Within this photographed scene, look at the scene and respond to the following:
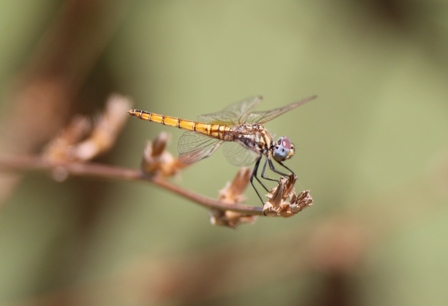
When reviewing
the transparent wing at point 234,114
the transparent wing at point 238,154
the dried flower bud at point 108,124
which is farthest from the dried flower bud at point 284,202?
the dried flower bud at point 108,124

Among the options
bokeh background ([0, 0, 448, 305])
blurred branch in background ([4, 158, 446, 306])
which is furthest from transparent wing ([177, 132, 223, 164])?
blurred branch in background ([4, 158, 446, 306])

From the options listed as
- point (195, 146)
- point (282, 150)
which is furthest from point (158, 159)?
point (282, 150)

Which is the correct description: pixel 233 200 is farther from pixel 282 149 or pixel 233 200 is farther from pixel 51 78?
pixel 51 78

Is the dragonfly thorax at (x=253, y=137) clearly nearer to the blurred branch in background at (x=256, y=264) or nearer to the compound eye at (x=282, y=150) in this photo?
the compound eye at (x=282, y=150)

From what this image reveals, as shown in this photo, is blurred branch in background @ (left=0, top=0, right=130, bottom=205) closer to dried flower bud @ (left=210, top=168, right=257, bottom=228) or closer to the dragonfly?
the dragonfly

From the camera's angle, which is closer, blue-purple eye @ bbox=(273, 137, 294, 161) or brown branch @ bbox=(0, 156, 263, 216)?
brown branch @ bbox=(0, 156, 263, 216)

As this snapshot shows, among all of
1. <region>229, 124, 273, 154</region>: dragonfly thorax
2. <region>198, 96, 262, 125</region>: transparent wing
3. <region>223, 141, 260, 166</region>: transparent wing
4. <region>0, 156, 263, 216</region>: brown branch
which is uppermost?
<region>198, 96, 262, 125</region>: transparent wing

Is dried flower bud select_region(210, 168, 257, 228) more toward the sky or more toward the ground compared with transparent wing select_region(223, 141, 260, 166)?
more toward the ground

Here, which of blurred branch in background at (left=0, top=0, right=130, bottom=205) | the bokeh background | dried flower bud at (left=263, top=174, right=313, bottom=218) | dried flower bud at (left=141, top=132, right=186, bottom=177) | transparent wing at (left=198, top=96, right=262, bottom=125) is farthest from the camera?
the bokeh background
